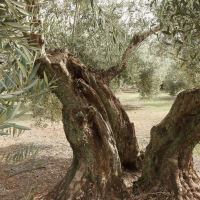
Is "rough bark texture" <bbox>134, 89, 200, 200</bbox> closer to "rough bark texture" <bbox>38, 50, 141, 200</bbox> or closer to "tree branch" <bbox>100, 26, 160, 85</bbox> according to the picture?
"rough bark texture" <bbox>38, 50, 141, 200</bbox>

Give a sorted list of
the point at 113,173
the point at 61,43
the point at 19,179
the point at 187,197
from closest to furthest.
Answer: the point at 187,197 < the point at 113,173 < the point at 19,179 < the point at 61,43

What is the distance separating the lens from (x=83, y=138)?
3664 millimetres

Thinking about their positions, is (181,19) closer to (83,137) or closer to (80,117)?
(80,117)

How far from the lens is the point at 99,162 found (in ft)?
12.3

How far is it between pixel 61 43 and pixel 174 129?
427cm

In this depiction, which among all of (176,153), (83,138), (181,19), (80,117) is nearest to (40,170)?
(83,138)

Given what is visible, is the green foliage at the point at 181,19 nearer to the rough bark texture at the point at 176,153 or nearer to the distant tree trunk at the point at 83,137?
the rough bark texture at the point at 176,153

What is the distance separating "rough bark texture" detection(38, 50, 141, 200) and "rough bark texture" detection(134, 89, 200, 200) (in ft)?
2.32

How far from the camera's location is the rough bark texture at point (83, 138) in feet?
12.0

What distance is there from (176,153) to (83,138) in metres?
1.80

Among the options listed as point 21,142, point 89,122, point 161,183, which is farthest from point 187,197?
point 21,142

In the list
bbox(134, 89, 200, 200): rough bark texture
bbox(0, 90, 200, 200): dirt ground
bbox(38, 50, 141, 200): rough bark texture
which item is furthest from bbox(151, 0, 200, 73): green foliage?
bbox(0, 90, 200, 200): dirt ground

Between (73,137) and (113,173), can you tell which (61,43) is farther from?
(113,173)

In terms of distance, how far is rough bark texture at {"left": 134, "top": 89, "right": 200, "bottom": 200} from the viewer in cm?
372
